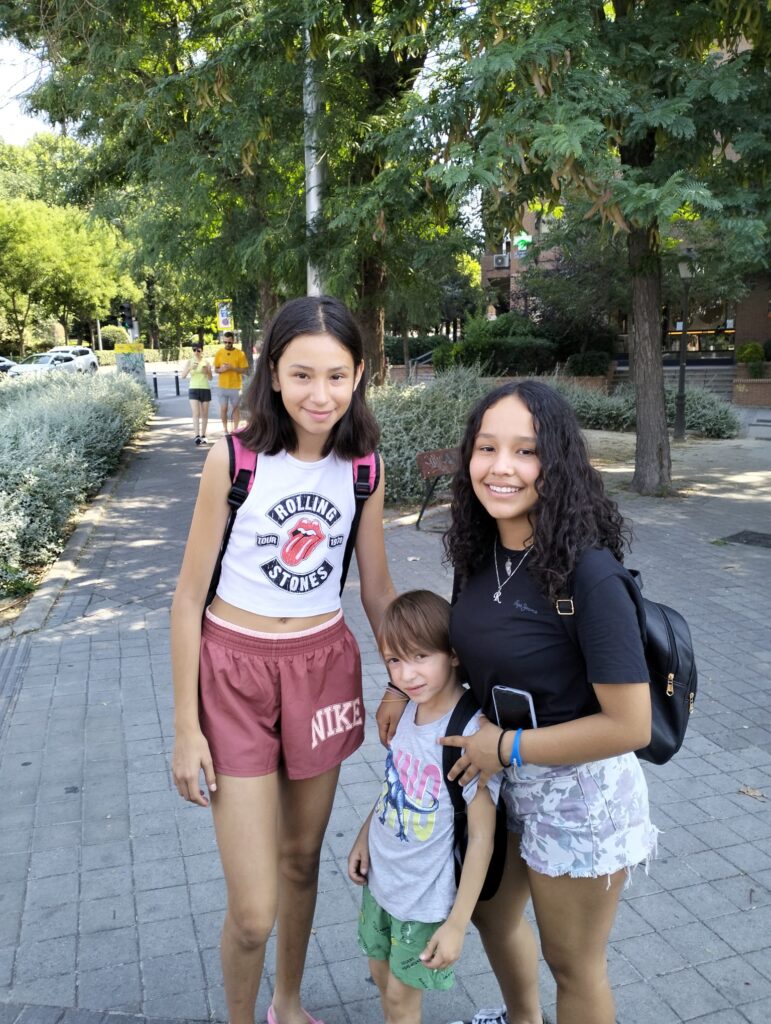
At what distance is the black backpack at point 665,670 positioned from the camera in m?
1.66

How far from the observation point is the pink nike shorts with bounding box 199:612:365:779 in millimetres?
1946

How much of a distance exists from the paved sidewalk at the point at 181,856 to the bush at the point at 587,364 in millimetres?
18587

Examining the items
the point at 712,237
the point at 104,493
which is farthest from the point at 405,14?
the point at 712,237

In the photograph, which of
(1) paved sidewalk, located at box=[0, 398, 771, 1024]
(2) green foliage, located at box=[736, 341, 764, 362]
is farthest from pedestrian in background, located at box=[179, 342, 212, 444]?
(2) green foliage, located at box=[736, 341, 764, 362]

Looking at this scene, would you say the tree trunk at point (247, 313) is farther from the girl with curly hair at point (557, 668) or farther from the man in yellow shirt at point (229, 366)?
the girl with curly hair at point (557, 668)

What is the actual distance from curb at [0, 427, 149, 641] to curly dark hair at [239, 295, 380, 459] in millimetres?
4557

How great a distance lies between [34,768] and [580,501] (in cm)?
331

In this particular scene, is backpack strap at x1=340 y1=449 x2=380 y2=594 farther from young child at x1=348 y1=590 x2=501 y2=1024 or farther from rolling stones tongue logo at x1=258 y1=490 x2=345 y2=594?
young child at x1=348 y1=590 x2=501 y2=1024

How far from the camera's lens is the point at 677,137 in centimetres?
716

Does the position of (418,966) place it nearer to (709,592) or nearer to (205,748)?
(205,748)

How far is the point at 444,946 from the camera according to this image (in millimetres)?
1758

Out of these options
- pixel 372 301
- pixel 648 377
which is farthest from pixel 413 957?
pixel 372 301

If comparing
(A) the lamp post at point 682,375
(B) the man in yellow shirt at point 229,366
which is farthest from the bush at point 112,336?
(A) the lamp post at point 682,375

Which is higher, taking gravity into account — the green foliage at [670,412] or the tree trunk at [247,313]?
the tree trunk at [247,313]
